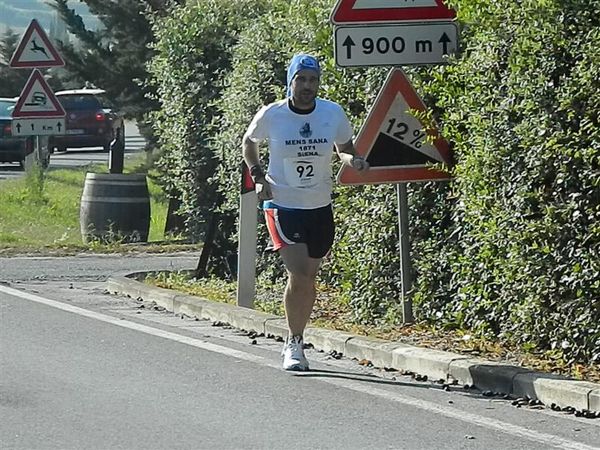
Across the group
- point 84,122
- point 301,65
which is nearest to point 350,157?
point 301,65

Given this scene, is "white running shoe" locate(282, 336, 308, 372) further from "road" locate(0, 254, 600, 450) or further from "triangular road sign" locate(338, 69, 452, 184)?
"triangular road sign" locate(338, 69, 452, 184)

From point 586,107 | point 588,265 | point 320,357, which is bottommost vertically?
point 320,357

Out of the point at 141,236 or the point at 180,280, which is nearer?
the point at 180,280

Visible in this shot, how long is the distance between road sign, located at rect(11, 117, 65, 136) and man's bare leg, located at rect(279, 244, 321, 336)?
11458mm

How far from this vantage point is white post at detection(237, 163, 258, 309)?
12383mm

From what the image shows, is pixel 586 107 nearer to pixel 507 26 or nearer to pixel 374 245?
pixel 507 26

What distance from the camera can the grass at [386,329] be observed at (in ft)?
29.6

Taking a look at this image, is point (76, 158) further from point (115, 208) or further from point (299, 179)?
point (299, 179)

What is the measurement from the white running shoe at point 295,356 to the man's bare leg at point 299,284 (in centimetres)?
5

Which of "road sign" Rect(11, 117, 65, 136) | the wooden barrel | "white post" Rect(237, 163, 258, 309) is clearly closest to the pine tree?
"road sign" Rect(11, 117, 65, 136)

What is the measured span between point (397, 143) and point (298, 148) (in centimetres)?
118

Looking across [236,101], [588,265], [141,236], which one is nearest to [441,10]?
[588,265]

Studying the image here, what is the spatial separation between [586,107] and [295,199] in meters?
1.91

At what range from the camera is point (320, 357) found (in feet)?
33.3
